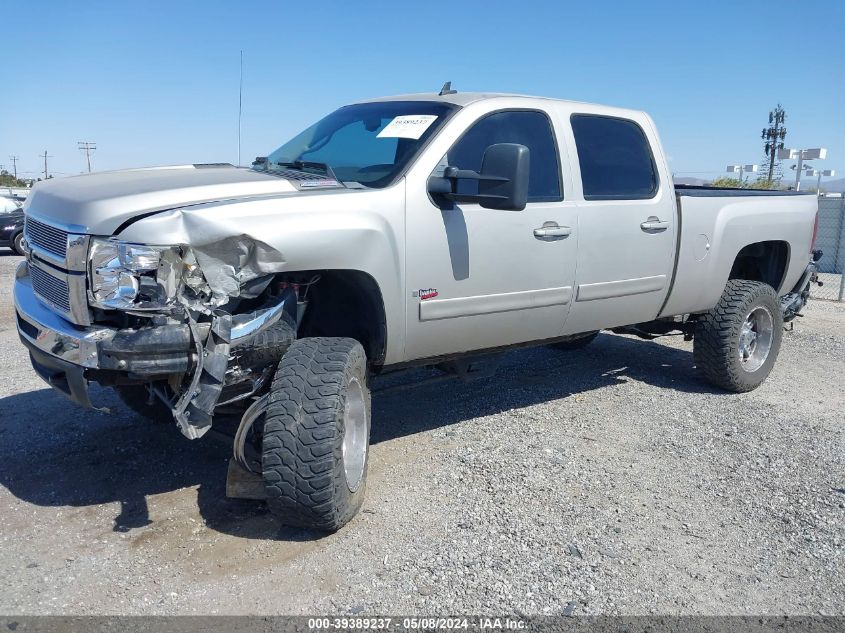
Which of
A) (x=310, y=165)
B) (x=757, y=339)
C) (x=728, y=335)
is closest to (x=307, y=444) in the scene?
(x=310, y=165)

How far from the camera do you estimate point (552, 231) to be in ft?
14.8

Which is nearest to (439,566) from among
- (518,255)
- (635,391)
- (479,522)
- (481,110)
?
(479,522)

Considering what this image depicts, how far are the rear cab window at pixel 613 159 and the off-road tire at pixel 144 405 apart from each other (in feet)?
10.0

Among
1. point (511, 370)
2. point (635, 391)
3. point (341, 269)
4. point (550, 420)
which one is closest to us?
point (341, 269)

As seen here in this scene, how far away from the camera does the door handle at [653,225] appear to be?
16.6 ft

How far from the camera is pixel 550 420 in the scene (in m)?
5.27

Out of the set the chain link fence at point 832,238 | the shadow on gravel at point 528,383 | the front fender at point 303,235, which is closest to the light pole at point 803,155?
the chain link fence at point 832,238

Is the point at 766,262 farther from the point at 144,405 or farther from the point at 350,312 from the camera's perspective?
the point at 144,405

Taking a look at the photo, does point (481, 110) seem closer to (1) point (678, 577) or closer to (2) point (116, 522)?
(1) point (678, 577)

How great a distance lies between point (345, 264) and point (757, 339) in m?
4.30

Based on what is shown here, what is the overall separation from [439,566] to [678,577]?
41.8 inches

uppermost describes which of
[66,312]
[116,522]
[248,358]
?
[66,312]

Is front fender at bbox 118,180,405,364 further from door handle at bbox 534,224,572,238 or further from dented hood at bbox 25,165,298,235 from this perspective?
door handle at bbox 534,224,572,238

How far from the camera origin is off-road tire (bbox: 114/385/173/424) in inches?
179
